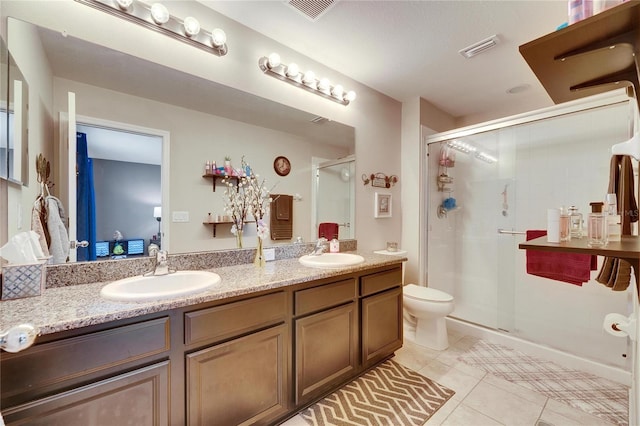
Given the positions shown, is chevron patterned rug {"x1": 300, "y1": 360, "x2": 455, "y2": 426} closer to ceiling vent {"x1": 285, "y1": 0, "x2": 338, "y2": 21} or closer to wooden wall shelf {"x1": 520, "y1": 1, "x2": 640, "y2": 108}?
wooden wall shelf {"x1": 520, "y1": 1, "x2": 640, "y2": 108}

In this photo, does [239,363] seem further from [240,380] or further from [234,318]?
[234,318]

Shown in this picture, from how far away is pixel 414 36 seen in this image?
1.96 metres

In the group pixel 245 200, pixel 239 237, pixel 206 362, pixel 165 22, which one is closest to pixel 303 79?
pixel 165 22

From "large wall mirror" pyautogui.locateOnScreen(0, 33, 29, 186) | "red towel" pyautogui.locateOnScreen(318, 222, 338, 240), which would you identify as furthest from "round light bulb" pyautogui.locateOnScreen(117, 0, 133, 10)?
"red towel" pyautogui.locateOnScreen(318, 222, 338, 240)

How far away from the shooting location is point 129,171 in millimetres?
1469

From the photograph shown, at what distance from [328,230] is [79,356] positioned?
5.76 feet

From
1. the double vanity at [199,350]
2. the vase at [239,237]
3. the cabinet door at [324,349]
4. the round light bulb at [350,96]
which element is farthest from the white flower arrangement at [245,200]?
the round light bulb at [350,96]

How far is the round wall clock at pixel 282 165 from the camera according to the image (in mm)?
2047

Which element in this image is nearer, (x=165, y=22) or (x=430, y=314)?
(x=165, y=22)

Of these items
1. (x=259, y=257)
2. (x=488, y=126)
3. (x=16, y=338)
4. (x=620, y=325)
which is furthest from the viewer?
(x=488, y=126)

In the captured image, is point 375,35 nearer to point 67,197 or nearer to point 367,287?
point 367,287

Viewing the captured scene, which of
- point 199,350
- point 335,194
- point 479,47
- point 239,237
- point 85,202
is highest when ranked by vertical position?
point 479,47

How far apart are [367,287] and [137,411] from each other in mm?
1379

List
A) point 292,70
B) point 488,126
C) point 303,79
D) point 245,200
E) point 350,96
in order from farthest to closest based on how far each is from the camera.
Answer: point 488,126
point 350,96
point 303,79
point 292,70
point 245,200
